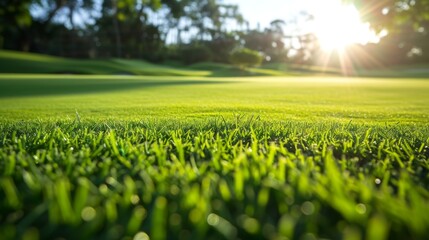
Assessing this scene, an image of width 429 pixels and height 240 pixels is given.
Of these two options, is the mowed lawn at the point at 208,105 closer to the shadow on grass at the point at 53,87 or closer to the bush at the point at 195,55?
the shadow on grass at the point at 53,87

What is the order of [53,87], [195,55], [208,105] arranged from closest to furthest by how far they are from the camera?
[208,105], [53,87], [195,55]

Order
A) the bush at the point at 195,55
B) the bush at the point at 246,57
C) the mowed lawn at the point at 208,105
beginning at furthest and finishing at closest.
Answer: the bush at the point at 195,55 < the bush at the point at 246,57 < the mowed lawn at the point at 208,105

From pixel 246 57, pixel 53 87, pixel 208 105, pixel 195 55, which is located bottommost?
pixel 195 55

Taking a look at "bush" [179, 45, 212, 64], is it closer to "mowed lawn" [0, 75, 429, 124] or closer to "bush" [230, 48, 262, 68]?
"bush" [230, 48, 262, 68]

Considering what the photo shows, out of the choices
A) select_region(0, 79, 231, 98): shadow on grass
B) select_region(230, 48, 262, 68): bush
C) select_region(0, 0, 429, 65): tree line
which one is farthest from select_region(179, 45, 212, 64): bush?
select_region(0, 79, 231, 98): shadow on grass

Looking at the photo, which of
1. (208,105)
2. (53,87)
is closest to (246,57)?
(53,87)

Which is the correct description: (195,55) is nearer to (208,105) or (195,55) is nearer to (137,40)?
(137,40)

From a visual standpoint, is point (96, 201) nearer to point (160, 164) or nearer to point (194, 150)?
point (160, 164)

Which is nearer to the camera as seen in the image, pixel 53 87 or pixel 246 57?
pixel 53 87

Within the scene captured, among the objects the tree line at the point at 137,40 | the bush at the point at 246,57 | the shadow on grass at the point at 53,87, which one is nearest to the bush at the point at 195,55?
the tree line at the point at 137,40

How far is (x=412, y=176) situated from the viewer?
64.3 inches

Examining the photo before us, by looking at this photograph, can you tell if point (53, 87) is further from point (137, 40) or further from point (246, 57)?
point (137, 40)

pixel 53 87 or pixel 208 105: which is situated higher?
pixel 208 105

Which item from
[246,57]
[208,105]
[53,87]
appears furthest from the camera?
[246,57]
